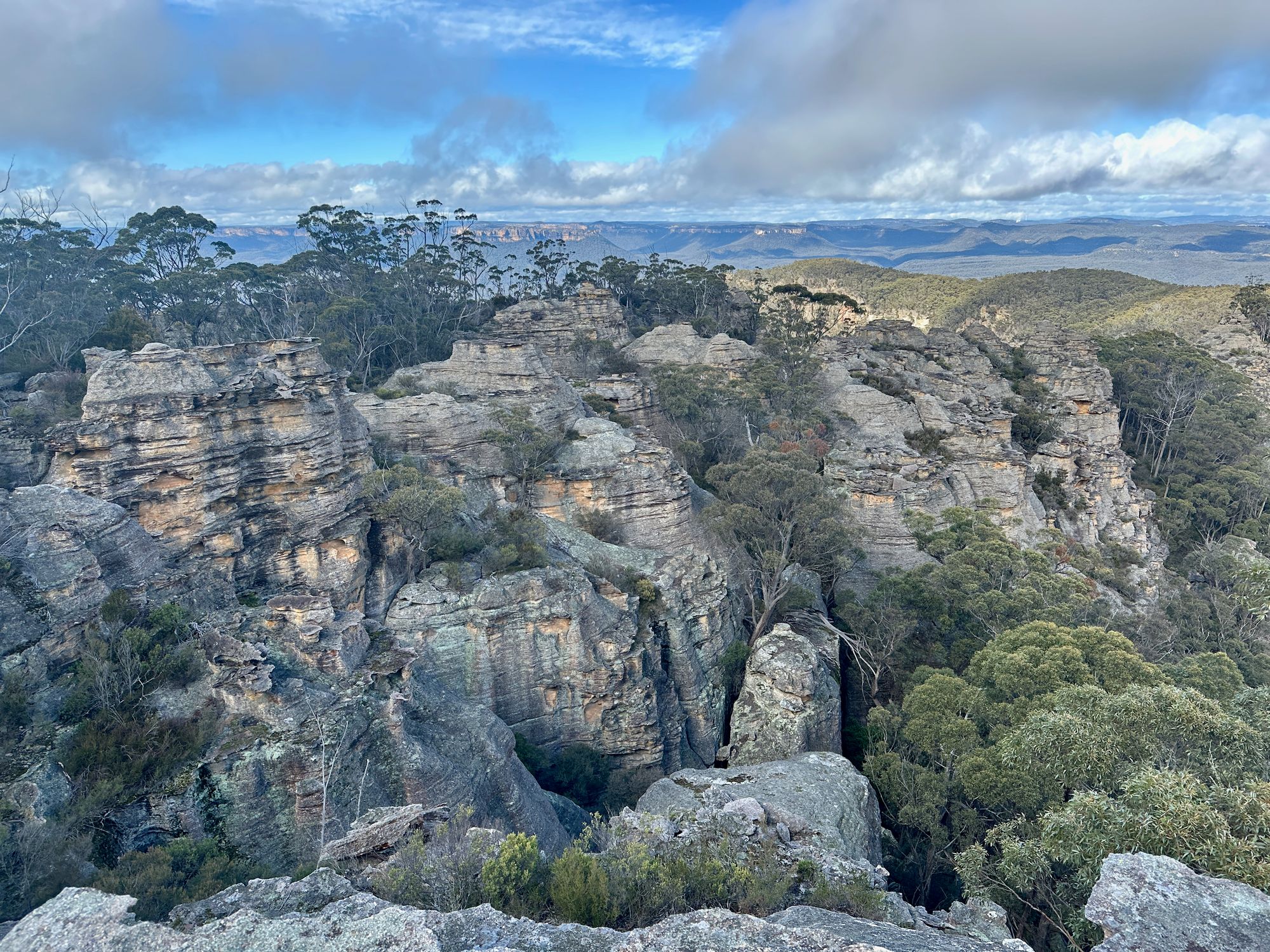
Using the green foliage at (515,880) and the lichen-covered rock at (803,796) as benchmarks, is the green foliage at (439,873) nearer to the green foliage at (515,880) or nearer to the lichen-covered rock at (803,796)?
the green foliage at (515,880)

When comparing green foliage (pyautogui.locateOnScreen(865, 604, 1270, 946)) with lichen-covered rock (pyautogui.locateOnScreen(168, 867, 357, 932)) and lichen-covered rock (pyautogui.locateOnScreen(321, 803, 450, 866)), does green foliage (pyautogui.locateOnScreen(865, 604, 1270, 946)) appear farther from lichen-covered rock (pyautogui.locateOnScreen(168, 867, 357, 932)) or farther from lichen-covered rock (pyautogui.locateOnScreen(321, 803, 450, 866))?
lichen-covered rock (pyautogui.locateOnScreen(168, 867, 357, 932))

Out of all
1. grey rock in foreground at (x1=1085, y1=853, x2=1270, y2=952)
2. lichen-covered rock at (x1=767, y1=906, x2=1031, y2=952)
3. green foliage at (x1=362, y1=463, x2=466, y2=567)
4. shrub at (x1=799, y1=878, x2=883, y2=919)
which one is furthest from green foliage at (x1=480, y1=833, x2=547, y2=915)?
green foliage at (x1=362, y1=463, x2=466, y2=567)

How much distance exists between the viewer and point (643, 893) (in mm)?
11945

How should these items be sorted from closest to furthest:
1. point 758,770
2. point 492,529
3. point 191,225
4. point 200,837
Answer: point 200,837, point 758,770, point 492,529, point 191,225

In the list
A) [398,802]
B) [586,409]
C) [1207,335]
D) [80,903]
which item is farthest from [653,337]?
[1207,335]

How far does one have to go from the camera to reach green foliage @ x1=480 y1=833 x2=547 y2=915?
37.7 feet

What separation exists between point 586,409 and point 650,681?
1840cm

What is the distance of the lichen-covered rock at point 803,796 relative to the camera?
648 inches

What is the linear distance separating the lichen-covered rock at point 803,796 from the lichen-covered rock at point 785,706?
5.64 ft

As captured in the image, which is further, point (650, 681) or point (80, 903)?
point (650, 681)

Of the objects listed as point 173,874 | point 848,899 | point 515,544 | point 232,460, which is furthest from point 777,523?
point 173,874

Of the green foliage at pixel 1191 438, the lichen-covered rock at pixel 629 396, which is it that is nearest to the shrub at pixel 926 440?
the lichen-covered rock at pixel 629 396

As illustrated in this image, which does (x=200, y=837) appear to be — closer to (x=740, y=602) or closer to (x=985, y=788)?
(x=985, y=788)

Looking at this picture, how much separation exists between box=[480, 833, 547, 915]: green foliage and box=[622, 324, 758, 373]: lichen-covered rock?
45118mm
